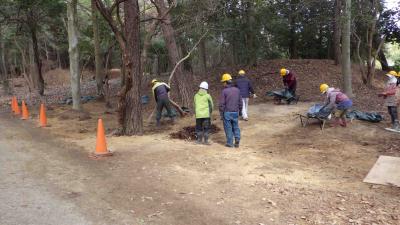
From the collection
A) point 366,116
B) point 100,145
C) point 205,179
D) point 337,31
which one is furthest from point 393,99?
point 337,31

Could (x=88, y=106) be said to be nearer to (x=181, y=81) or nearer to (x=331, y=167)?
(x=181, y=81)

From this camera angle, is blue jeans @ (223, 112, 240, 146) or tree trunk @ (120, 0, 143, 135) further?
tree trunk @ (120, 0, 143, 135)

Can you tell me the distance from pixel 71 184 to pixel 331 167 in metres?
4.91

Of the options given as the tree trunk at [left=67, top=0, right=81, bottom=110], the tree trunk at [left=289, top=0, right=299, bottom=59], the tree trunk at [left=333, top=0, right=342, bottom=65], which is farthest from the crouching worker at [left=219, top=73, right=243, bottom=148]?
the tree trunk at [left=289, top=0, right=299, bottom=59]

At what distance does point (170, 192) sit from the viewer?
6648 millimetres

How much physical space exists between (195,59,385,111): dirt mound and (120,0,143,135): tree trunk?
25.7 feet

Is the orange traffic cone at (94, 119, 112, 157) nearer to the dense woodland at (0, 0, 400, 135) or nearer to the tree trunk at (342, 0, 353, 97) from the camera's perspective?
the dense woodland at (0, 0, 400, 135)

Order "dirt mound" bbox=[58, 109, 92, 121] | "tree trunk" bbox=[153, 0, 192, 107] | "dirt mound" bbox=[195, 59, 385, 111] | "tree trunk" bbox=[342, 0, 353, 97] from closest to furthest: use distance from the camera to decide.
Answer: "tree trunk" bbox=[342, 0, 353, 97], "dirt mound" bbox=[58, 109, 92, 121], "tree trunk" bbox=[153, 0, 192, 107], "dirt mound" bbox=[195, 59, 385, 111]

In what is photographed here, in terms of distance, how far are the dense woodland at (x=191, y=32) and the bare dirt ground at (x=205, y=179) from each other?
2.80 m

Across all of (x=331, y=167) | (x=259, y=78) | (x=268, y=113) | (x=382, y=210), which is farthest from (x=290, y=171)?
(x=259, y=78)

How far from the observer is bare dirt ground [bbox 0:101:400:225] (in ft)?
18.6

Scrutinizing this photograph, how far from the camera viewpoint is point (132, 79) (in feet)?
36.9

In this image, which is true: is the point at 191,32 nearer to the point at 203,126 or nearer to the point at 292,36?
the point at 203,126

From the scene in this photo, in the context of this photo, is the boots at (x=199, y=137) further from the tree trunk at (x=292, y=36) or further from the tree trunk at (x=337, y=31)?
the tree trunk at (x=292, y=36)
